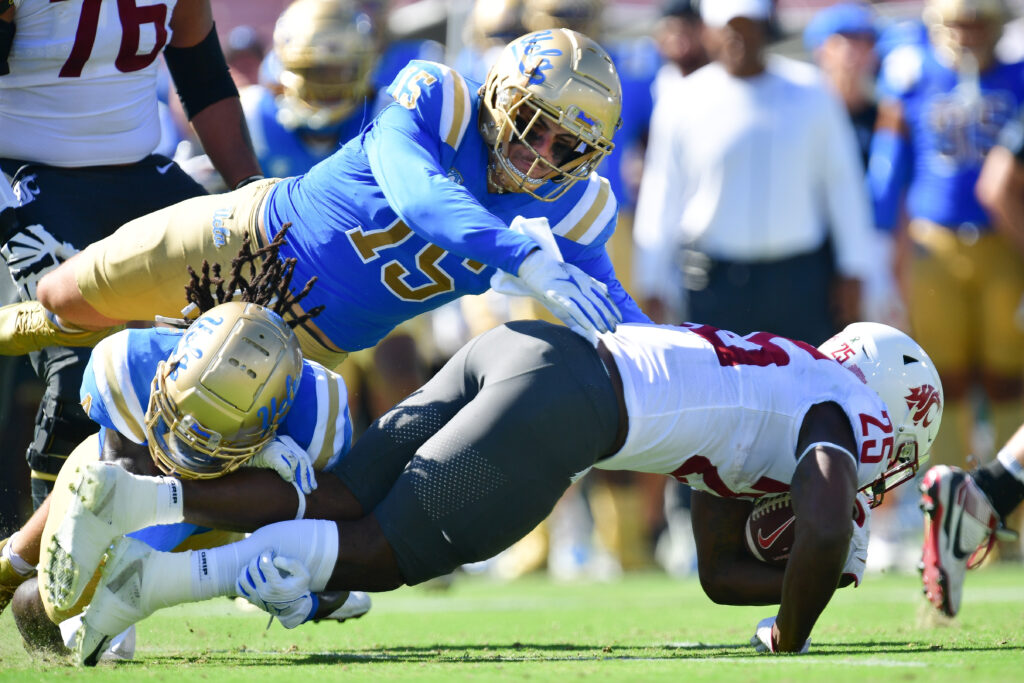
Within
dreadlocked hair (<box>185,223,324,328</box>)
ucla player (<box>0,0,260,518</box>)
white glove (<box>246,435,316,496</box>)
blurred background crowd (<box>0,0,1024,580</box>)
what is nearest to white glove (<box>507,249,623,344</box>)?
dreadlocked hair (<box>185,223,324,328</box>)

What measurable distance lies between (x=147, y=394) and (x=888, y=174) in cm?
500

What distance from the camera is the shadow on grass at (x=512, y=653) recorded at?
3.83 metres

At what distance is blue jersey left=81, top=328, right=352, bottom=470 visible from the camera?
153 inches

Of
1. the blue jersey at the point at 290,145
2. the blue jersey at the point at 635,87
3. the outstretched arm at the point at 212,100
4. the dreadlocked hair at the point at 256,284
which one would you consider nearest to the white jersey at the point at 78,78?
the outstretched arm at the point at 212,100

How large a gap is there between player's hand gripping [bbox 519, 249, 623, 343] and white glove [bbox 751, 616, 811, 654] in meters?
0.92

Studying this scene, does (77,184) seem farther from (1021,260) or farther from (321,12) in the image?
(1021,260)

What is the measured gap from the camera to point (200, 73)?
5.02m

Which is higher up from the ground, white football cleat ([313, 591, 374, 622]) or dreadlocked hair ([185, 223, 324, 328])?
dreadlocked hair ([185, 223, 324, 328])

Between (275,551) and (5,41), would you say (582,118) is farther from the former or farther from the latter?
(5,41)

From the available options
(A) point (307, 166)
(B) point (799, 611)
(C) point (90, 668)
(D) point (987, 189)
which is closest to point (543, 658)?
(B) point (799, 611)

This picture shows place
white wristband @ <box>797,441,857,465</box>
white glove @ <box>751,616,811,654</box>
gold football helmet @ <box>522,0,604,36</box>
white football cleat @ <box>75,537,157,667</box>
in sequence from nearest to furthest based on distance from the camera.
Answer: white football cleat @ <box>75,537,157,667</box>
white wristband @ <box>797,441,857,465</box>
white glove @ <box>751,616,811,654</box>
gold football helmet @ <box>522,0,604,36</box>

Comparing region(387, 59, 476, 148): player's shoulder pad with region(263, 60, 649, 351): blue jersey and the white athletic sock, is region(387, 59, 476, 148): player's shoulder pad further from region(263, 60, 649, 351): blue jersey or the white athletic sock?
the white athletic sock

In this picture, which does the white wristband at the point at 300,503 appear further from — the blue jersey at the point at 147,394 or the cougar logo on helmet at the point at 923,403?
the cougar logo on helmet at the point at 923,403

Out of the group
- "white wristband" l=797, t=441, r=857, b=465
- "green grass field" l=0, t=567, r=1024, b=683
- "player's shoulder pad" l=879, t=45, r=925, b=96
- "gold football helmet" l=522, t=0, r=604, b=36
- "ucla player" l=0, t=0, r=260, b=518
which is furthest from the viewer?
"player's shoulder pad" l=879, t=45, r=925, b=96
